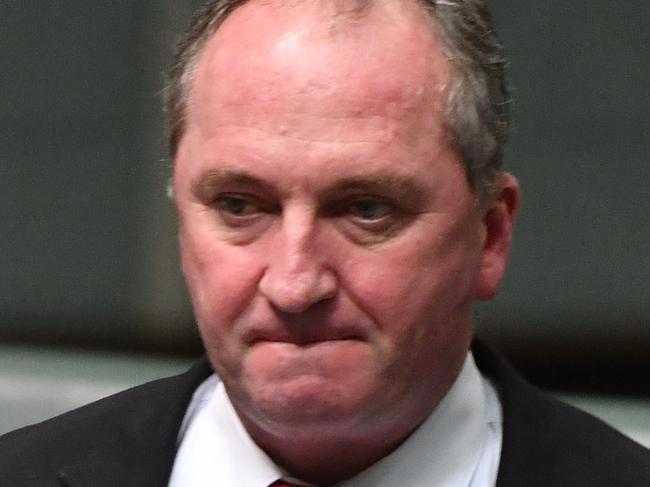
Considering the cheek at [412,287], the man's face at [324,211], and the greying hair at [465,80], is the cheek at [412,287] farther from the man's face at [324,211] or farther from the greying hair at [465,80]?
the greying hair at [465,80]

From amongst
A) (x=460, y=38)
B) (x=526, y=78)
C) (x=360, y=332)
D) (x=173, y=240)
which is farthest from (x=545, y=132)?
(x=360, y=332)

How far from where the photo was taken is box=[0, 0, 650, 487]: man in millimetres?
1240

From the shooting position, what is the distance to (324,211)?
1.25 meters

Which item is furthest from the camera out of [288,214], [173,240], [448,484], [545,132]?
[173,240]

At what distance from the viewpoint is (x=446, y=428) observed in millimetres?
1421

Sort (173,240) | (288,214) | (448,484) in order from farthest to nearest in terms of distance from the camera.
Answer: (173,240) → (448,484) → (288,214)

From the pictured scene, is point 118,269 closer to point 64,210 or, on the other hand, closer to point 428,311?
point 64,210

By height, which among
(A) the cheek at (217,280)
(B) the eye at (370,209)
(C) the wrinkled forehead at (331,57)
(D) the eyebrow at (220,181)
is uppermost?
(C) the wrinkled forehead at (331,57)

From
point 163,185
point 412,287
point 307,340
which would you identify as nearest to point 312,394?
point 307,340

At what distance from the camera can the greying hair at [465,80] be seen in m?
1.32

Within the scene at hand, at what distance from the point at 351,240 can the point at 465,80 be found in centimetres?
24

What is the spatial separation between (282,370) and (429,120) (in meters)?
0.33

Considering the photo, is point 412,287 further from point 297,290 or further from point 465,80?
point 465,80

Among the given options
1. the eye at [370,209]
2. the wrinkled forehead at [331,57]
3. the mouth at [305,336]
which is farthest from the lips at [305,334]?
the wrinkled forehead at [331,57]
